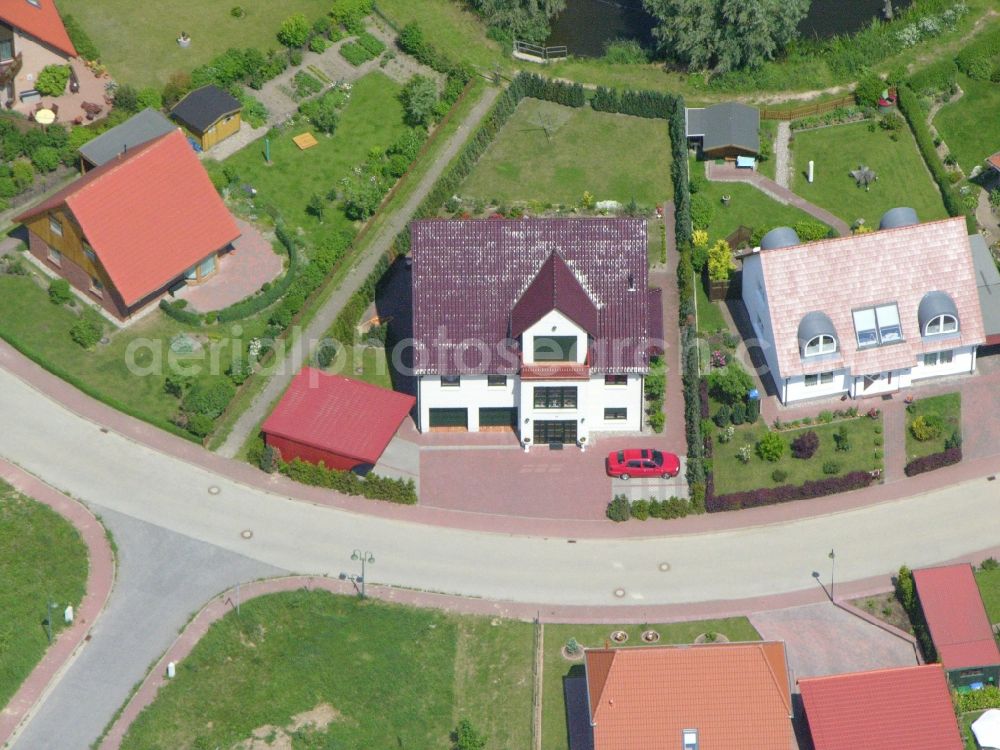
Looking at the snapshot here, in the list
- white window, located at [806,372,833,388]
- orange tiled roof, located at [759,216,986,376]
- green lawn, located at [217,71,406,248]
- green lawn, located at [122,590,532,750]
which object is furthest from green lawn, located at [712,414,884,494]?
green lawn, located at [217,71,406,248]

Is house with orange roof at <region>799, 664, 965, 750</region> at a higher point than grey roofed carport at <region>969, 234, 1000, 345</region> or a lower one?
lower

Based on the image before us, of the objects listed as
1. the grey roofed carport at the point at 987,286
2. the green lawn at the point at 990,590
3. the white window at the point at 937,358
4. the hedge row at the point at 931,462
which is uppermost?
the grey roofed carport at the point at 987,286

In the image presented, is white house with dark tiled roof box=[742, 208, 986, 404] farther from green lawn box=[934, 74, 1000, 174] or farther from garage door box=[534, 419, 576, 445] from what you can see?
green lawn box=[934, 74, 1000, 174]

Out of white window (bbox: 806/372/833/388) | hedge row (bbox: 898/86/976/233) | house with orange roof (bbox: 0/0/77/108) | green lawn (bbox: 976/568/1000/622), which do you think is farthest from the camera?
house with orange roof (bbox: 0/0/77/108)

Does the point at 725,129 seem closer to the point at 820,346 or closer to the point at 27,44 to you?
the point at 820,346

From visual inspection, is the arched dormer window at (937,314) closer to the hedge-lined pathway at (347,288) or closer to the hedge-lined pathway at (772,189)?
the hedge-lined pathway at (772,189)

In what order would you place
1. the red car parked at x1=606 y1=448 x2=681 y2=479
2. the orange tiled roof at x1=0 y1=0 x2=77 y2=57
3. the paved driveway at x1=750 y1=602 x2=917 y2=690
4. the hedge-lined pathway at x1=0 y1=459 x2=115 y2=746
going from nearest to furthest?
1. the hedge-lined pathway at x1=0 y1=459 x2=115 y2=746
2. the paved driveway at x1=750 y1=602 x2=917 y2=690
3. the red car parked at x1=606 y1=448 x2=681 y2=479
4. the orange tiled roof at x1=0 y1=0 x2=77 y2=57

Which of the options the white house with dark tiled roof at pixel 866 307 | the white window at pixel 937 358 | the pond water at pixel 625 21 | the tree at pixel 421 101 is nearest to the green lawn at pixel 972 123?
the pond water at pixel 625 21
